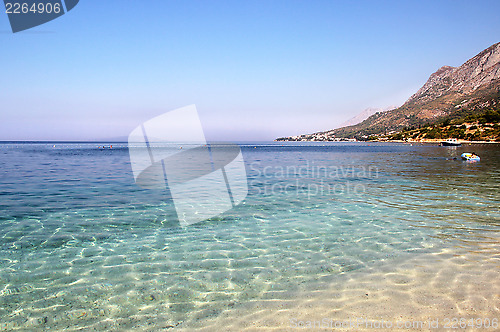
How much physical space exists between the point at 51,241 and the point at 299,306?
7275mm

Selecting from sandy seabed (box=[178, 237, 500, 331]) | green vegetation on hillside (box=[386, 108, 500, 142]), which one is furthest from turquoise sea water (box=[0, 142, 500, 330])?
green vegetation on hillside (box=[386, 108, 500, 142])

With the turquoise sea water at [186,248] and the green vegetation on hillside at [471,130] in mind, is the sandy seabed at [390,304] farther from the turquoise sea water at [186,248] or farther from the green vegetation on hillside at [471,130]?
the green vegetation on hillside at [471,130]

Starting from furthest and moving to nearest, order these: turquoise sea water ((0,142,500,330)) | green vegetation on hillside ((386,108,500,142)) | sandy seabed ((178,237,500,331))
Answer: green vegetation on hillside ((386,108,500,142)) → turquoise sea water ((0,142,500,330)) → sandy seabed ((178,237,500,331))

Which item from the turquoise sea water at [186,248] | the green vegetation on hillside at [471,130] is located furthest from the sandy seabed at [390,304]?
the green vegetation on hillside at [471,130]

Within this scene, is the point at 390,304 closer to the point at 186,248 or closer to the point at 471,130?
the point at 186,248

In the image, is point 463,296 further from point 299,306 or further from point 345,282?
point 299,306

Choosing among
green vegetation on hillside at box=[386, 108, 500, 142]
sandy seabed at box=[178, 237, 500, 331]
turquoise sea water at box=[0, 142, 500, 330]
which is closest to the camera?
sandy seabed at box=[178, 237, 500, 331]

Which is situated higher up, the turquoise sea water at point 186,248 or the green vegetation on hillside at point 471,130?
the turquoise sea water at point 186,248

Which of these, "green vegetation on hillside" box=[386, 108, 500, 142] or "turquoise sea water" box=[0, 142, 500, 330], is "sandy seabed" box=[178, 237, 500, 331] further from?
"green vegetation on hillside" box=[386, 108, 500, 142]

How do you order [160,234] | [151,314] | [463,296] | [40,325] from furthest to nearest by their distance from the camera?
1. [160,234]
2. [463,296]
3. [151,314]
4. [40,325]

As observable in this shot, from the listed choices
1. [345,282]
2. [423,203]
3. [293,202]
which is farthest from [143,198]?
[423,203]

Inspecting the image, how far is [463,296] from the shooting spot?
540 centimetres

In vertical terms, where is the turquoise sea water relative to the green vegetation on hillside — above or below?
above

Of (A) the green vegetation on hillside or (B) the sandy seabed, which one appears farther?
(A) the green vegetation on hillside
